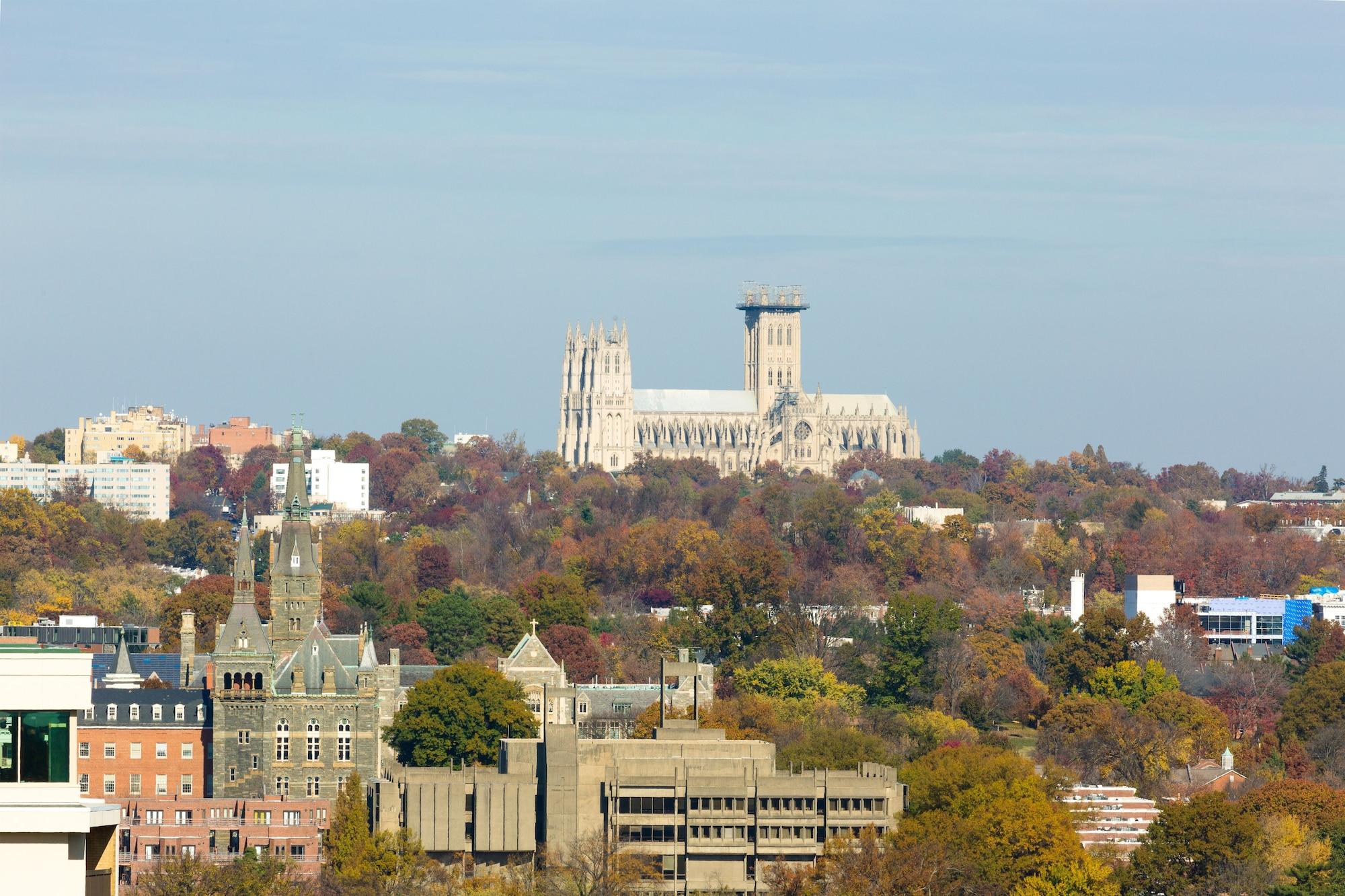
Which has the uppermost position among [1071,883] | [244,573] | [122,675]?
[244,573]

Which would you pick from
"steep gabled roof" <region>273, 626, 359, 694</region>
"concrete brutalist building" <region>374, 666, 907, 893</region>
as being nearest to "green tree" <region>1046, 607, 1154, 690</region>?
"steep gabled roof" <region>273, 626, 359, 694</region>

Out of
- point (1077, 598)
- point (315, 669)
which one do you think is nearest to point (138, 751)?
point (315, 669)

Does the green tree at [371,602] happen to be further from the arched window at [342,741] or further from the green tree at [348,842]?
the green tree at [348,842]

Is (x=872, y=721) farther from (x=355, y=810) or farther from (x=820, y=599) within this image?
(x=820, y=599)

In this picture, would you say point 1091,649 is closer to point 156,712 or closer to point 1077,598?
point 1077,598

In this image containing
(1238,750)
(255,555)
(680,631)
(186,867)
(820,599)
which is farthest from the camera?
(255,555)

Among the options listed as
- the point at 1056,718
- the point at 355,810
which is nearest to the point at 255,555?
the point at 1056,718

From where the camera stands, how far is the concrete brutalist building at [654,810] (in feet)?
253

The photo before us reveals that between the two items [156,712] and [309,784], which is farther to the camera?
[156,712]

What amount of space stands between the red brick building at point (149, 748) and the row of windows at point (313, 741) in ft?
5.92

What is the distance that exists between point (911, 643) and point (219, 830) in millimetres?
41743

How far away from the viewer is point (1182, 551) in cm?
17300

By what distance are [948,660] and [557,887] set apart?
155 ft

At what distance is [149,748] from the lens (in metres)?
93.1
